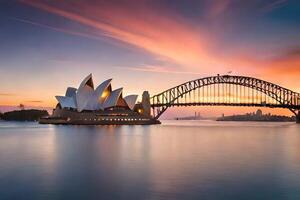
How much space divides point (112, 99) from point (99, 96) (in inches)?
160

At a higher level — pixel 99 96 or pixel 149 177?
pixel 99 96

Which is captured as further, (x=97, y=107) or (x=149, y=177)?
(x=97, y=107)

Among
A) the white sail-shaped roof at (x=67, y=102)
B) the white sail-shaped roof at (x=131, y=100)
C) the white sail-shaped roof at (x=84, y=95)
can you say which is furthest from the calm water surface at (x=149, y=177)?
the white sail-shaped roof at (x=131, y=100)

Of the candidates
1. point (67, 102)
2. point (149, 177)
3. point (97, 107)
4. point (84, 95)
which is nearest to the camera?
point (149, 177)

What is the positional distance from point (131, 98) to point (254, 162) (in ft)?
320

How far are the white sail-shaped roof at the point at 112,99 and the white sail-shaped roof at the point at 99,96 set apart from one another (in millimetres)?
1129

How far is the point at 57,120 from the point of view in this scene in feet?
425

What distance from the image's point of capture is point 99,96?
384ft

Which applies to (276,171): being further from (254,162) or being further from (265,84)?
(265,84)

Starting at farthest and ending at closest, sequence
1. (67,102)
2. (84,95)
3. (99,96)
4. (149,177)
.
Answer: (67,102), (84,95), (99,96), (149,177)

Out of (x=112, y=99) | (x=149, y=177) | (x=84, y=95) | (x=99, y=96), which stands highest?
(x=84, y=95)

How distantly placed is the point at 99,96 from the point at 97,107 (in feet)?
16.3

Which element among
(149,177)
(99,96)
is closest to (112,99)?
(99,96)

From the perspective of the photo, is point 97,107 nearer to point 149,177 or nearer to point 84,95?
point 84,95
